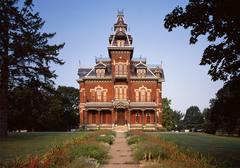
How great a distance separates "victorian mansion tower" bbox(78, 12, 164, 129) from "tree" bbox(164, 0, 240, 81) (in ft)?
160

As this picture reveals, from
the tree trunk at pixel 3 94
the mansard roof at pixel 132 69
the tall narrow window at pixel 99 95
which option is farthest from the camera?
the mansard roof at pixel 132 69

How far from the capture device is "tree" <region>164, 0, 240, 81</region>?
13539 mm

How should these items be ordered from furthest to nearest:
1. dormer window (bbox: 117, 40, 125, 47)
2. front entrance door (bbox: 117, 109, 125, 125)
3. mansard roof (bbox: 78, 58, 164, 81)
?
1. mansard roof (bbox: 78, 58, 164, 81)
2. dormer window (bbox: 117, 40, 125, 47)
3. front entrance door (bbox: 117, 109, 125, 125)

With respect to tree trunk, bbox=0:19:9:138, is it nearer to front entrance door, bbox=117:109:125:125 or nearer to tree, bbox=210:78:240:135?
tree, bbox=210:78:240:135

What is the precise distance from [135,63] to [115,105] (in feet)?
35.0

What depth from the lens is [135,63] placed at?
227 feet

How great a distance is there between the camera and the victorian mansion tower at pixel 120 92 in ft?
210

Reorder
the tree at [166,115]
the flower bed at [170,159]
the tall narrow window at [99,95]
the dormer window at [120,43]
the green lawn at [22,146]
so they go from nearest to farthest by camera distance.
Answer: the flower bed at [170,159]
the green lawn at [22,146]
the tall narrow window at [99,95]
the dormer window at [120,43]
the tree at [166,115]

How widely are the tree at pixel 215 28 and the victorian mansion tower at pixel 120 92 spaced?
4888cm

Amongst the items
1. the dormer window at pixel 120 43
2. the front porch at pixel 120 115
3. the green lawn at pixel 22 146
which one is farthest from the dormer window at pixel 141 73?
the green lawn at pixel 22 146

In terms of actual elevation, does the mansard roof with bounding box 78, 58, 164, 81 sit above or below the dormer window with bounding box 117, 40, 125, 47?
below

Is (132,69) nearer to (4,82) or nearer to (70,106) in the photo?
(70,106)

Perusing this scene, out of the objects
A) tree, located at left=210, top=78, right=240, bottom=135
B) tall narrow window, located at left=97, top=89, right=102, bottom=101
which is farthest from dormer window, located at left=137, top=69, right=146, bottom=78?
tree, located at left=210, top=78, right=240, bottom=135

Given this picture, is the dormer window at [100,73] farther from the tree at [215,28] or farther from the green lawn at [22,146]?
the tree at [215,28]
